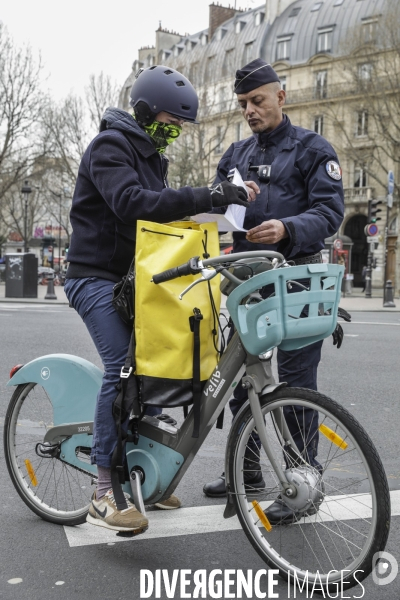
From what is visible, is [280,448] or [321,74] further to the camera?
[321,74]

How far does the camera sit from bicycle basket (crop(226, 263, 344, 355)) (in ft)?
8.14

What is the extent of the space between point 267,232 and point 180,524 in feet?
4.40

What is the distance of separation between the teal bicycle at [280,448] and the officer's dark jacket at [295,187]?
58 cm

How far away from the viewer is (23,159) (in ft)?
116

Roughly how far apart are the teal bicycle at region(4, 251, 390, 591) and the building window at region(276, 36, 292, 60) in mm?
53331

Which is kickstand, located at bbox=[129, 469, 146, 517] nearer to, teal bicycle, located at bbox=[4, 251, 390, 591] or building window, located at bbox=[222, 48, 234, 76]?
teal bicycle, located at bbox=[4, 251, 390, 591]

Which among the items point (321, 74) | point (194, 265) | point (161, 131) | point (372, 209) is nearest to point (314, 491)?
point (194, 265)

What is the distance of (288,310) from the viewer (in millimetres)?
2488

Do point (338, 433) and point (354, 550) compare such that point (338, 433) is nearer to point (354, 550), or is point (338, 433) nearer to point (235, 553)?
point (354, 550)

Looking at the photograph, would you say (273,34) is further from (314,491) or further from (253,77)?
(314,491)

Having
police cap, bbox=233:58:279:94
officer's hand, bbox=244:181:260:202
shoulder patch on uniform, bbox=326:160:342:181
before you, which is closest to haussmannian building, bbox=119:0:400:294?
police cap, bbox=233:58:279:94

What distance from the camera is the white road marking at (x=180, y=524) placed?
9.32ft

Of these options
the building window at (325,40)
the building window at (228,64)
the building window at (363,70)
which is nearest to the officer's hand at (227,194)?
the building window at (363,70)

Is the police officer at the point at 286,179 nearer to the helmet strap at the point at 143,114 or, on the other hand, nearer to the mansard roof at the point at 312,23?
the helmet strap at the point at 143,114
